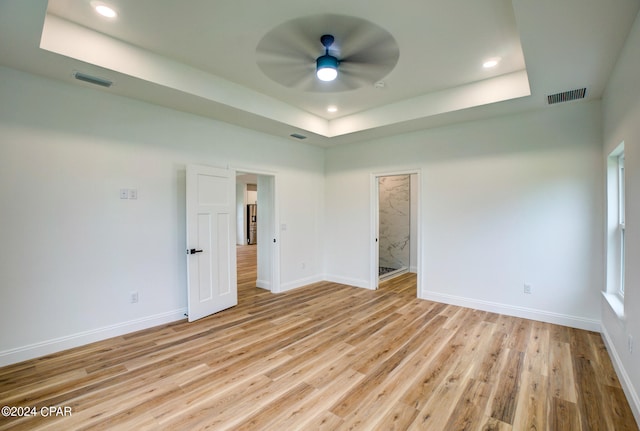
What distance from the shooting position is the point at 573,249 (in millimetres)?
3574

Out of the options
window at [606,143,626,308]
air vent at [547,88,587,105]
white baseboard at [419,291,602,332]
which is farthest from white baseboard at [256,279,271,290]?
air vent at [547,88,587,105]

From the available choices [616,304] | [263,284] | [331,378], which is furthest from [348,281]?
[616,304]

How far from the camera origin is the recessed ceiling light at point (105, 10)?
7.63 ft

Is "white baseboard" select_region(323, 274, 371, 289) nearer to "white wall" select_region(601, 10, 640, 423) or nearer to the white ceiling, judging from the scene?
the white ceiling

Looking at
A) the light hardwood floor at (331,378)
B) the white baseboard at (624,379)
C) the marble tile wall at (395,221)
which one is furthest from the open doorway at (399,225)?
the white baseboard at (624,379)

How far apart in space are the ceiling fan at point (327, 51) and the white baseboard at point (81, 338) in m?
3.21

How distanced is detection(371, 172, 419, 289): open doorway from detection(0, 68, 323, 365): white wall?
4487mm

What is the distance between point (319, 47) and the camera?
8.92 ft

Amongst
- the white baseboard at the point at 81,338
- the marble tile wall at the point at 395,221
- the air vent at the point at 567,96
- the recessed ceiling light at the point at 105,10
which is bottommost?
the white baseboard at the point at 81,338

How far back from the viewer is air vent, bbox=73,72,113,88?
9.34 feet

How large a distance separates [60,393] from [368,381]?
244 cm

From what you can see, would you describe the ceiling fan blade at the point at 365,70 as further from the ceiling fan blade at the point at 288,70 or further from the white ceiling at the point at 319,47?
the ceiling fan blade at the point at 288,70

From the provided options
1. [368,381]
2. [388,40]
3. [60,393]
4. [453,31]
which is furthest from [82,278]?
[453,31]

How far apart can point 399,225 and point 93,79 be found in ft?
20.2
